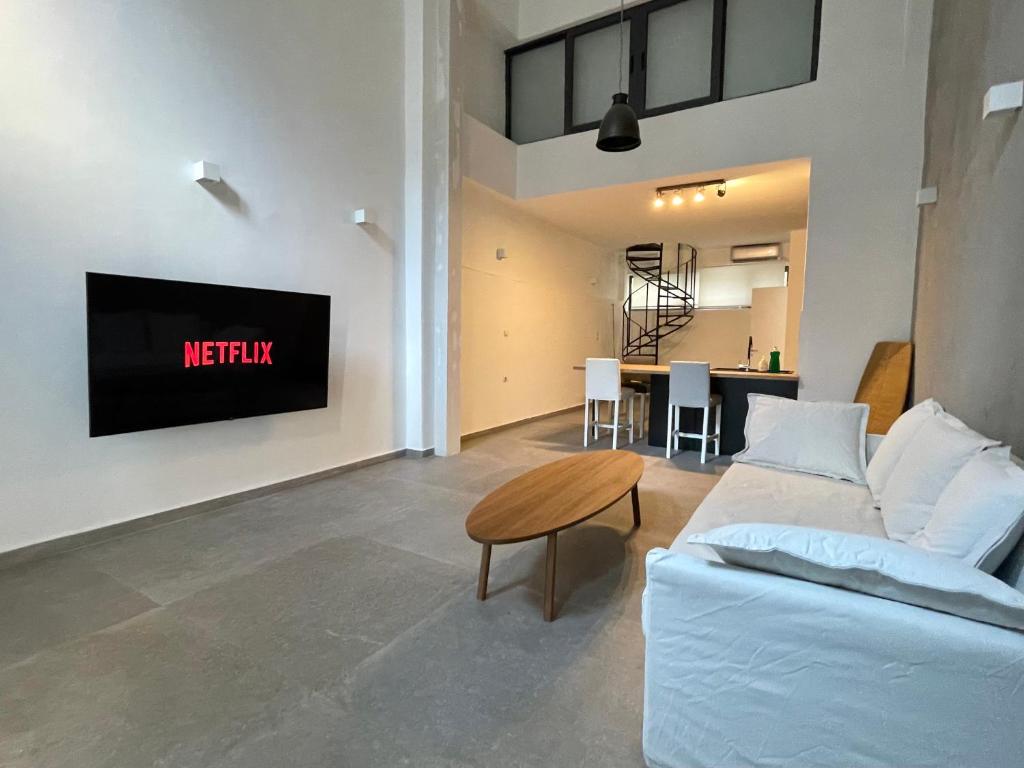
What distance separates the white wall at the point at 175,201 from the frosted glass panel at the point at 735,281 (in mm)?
6937

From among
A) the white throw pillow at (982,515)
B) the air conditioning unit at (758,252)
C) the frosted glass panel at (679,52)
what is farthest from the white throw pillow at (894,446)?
the air conditioning unit at (758,252)

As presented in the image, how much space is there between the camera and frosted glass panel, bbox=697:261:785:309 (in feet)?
28.7

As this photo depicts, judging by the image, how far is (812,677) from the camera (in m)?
1.12

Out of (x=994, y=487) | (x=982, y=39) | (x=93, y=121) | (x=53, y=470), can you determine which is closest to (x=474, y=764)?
(x=994, y=487)

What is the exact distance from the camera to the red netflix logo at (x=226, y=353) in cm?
304

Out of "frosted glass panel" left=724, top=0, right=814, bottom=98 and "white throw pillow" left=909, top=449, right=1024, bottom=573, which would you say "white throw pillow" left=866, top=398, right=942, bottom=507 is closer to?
"white throw pillow" left=909, top=449, right=1024, bottom=573

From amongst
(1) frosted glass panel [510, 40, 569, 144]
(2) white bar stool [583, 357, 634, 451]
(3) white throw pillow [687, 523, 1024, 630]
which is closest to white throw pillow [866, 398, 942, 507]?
(3) white throw pillow [687, 523, 1024, 630]

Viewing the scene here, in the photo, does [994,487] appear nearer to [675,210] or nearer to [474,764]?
[474,764]

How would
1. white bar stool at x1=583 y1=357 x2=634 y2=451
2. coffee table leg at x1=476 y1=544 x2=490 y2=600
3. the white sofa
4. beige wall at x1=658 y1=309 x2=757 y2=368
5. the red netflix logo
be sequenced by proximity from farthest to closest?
beige wall at x1=658 y1=309 x2=757 y2=368
white bar stool at x1=583 y1=357 x2=634 y2=451
the red netflix logo
coffee table leg at x1=476 y1=544 x2=490 y2=600
the white sofa

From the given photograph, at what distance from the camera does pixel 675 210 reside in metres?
6.20

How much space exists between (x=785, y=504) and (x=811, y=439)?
735mm

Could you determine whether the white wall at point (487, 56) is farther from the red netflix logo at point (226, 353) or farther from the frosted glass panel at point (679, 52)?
the red netflix logo at point (226, 353)

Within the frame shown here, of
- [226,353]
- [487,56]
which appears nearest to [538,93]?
[487,56]

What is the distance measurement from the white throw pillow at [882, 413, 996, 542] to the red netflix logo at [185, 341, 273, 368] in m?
3.66
